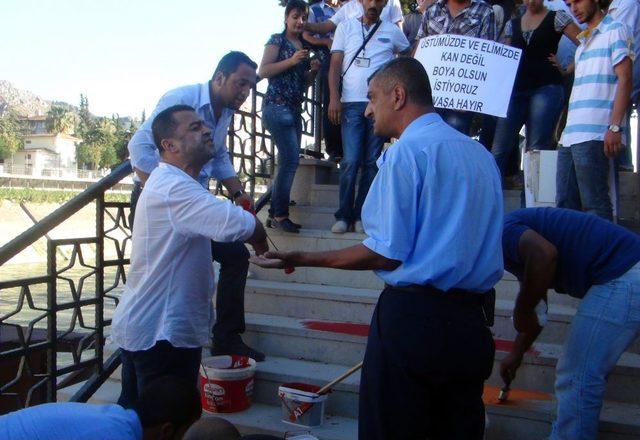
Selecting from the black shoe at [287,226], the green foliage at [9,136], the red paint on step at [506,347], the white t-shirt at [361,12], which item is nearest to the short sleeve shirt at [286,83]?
the white t-shirt at [361,12]

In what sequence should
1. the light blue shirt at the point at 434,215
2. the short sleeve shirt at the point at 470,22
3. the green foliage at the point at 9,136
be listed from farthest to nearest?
1. the green foliage at the point at 9,136
2. the short sleeve shirt at the point at 470,22
3. the light blue shirt at the point at 434,215

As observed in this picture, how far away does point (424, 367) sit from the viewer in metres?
2.06

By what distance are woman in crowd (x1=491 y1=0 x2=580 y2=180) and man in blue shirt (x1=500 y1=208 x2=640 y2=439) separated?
97.2 inches

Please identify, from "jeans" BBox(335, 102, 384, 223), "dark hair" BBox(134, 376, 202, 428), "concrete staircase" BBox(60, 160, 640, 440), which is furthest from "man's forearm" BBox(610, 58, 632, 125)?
"dark hair" BBox(134, 376, 202, 428)

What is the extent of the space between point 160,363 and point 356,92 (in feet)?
9.81

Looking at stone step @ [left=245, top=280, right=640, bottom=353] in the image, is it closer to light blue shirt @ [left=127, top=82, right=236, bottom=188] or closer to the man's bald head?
light blue shirt @ [left=127, top=82, right=236, bottom=188]

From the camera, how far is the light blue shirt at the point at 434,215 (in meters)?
2.06

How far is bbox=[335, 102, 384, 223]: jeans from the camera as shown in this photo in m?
4.92

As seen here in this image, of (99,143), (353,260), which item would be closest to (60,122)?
(99,143)

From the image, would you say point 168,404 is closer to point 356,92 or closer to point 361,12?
point 356,92

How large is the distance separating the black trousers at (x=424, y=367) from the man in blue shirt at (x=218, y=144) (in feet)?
5.68

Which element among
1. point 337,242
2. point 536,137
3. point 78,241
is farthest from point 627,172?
point 78,241

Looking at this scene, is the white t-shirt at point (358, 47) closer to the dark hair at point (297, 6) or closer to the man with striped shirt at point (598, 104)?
the dark hair at point (297, 6)

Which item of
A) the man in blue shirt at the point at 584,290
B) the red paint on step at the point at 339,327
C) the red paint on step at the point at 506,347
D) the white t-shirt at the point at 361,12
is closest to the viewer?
the man in blue shirt at the point at 584,290
